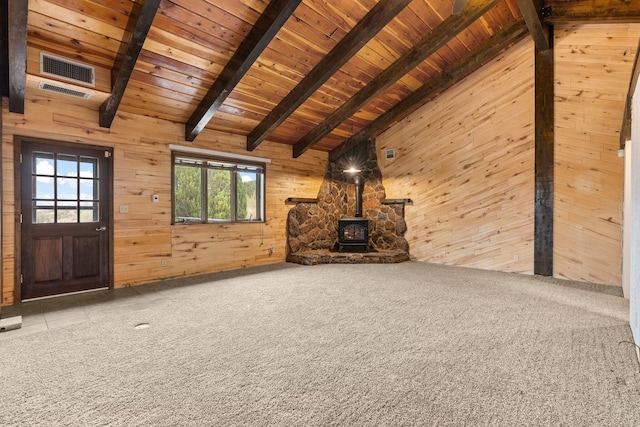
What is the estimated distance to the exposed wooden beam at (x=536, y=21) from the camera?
413 cm

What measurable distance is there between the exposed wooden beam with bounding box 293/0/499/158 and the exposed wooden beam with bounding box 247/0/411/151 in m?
1.08

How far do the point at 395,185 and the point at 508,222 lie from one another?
7.69 ft

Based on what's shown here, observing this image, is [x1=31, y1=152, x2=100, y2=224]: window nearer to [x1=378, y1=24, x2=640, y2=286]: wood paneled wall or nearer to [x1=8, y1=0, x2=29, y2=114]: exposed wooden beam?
[x1=8, y1=0, x2=29, y2=114]: exposed wooden beam

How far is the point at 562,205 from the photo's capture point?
15.7 ft

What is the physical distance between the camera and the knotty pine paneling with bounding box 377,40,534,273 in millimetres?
5148

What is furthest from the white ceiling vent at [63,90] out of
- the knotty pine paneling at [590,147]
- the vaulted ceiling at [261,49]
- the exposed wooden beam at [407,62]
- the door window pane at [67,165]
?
the knotty pine paneling at [590,147]

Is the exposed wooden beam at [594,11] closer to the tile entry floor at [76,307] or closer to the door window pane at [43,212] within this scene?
the tile entry floor at [76,307]

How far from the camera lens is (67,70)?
3396 mm

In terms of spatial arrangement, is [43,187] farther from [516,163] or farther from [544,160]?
[544,160]

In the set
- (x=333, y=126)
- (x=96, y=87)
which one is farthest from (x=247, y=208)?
(x=96, y=87)

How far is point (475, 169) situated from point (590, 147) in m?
1.61

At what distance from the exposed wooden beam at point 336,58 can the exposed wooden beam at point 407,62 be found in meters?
1.08

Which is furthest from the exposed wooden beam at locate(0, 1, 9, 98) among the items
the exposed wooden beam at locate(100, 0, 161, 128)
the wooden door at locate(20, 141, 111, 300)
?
the exposed wooden beam at locate(100, 0, 161, 128)

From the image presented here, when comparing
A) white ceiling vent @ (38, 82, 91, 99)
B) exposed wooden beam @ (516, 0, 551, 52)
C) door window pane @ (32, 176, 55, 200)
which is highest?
exposed wooden beam @ (516, 0, 551, 52)
